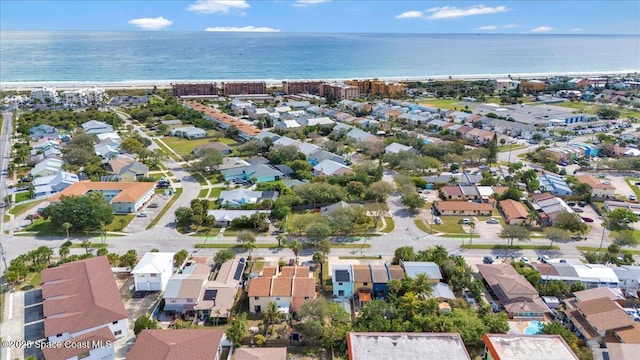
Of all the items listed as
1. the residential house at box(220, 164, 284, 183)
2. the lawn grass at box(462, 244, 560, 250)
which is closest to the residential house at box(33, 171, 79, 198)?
the residential house at box(220, 164, 284, 183)

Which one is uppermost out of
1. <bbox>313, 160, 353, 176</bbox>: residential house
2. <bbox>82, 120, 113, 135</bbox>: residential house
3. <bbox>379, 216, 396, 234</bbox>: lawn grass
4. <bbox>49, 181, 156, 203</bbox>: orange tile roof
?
<bbox>82, 120, 113, 135</bbox>: residential house

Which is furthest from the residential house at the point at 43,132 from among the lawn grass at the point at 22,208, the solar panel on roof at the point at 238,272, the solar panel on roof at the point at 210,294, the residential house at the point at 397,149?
the solar panel on roof at the point at 210,294

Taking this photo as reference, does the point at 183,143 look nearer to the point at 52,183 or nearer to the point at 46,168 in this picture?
the point at 46,168

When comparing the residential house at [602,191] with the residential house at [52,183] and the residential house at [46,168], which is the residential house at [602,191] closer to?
the residential house at [52,183]

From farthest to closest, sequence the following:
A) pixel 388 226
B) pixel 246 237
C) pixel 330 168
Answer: pixel 330 168
pixel 388 226
pixel 246 237

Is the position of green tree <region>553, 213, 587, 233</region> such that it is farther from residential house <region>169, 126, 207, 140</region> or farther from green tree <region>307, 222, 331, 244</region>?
residential house <region>169, 126, 207, 140</region>

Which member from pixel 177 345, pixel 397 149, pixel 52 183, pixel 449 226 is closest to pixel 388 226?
pixel 449 226
